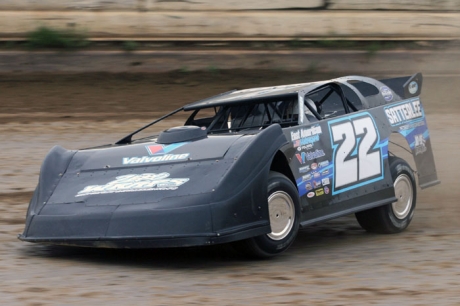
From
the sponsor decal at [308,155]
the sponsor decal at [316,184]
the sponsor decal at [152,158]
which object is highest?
the sponsor decal at [152,158]

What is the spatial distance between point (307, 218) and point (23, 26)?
13.0 m

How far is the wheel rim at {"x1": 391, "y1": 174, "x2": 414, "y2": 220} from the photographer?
7754 millimetres

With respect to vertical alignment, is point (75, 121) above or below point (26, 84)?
below

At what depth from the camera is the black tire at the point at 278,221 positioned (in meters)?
6.27

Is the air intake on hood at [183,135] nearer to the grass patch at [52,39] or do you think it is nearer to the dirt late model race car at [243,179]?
the dirt late model race car at [243,179]

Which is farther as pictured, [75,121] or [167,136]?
[75,121]

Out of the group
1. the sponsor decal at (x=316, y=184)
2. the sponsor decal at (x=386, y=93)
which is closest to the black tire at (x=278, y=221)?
the sponsor decal at (x=316, y=184)

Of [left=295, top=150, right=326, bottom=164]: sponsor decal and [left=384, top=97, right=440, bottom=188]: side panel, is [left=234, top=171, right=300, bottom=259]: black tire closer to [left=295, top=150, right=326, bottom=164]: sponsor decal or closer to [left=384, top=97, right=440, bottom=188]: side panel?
[left=295, top=150, right=326, bottom=164]: sponsor decal

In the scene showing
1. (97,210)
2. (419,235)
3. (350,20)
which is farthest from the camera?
(350,20)

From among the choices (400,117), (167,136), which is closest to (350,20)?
(400,117)

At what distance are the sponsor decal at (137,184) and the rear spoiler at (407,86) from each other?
3.05 meters

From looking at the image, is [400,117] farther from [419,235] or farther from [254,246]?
[254,246]

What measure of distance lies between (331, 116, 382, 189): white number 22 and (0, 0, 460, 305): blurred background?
1.94 feet

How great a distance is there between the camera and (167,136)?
6.93 metres
